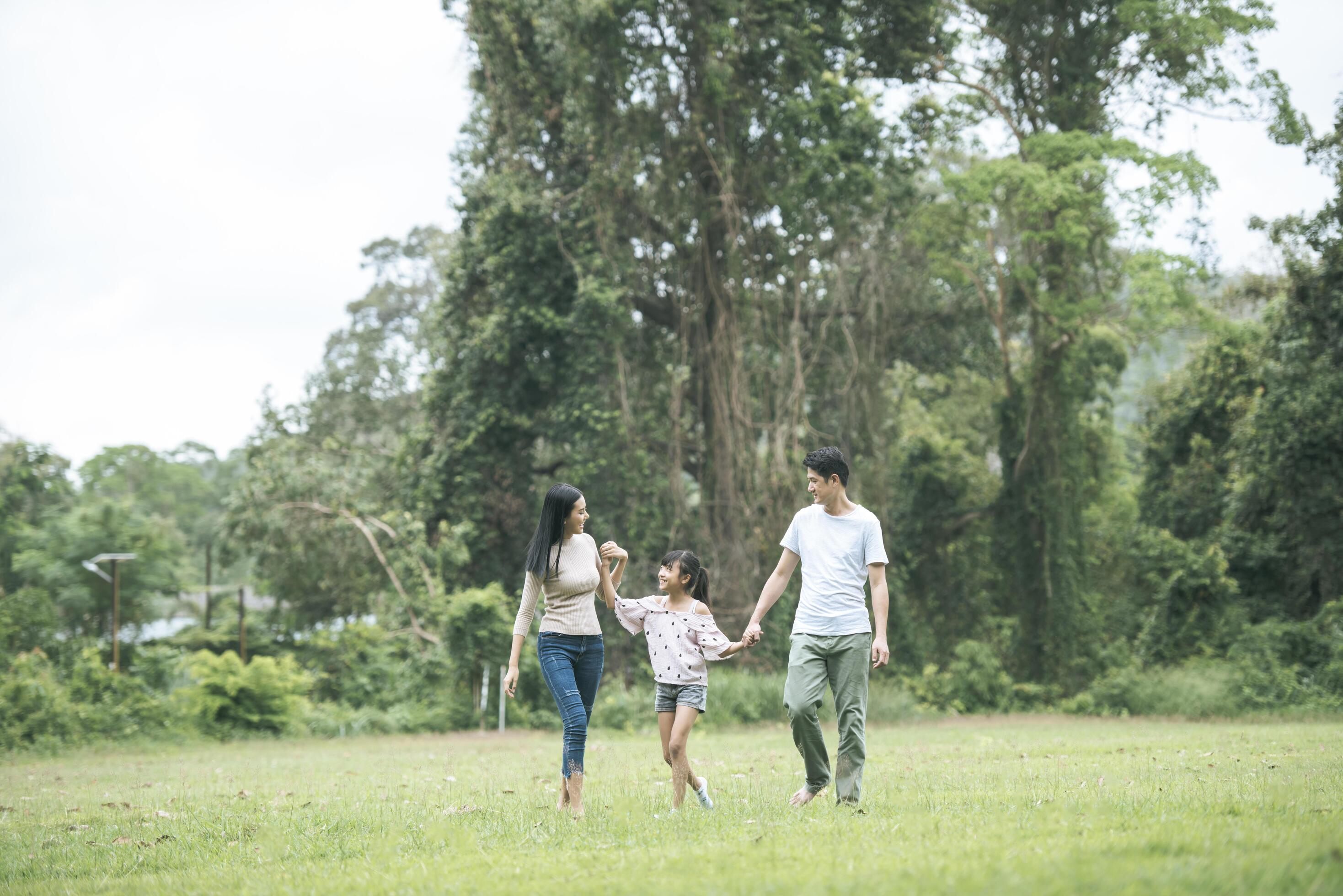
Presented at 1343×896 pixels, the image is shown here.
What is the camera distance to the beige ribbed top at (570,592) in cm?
675

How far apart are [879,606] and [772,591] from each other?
2.18 feet

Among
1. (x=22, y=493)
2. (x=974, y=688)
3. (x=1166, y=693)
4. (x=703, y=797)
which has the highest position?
(x=22, y=493)

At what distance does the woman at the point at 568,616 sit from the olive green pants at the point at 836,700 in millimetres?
1207

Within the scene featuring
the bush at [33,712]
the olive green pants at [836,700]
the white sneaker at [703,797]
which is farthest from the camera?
the bush at [33,712]

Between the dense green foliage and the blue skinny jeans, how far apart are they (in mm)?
10930

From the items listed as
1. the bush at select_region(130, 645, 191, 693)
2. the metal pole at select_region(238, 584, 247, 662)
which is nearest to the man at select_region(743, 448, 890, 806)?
the bush at select_region(130, 645, 191, 693)

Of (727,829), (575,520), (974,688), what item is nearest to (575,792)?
(727,829)

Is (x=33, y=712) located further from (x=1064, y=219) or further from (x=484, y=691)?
(x=1064, y=219)

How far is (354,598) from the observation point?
28.9m

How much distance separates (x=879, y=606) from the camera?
667cm

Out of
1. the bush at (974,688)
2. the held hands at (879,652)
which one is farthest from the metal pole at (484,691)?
the held hands at (879,652)

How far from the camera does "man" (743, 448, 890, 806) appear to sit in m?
6.52

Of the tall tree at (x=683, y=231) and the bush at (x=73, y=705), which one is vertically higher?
the tall tree at (x=683, y=231)

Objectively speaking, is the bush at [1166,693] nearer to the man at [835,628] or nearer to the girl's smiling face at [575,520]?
the man at [835,628]
